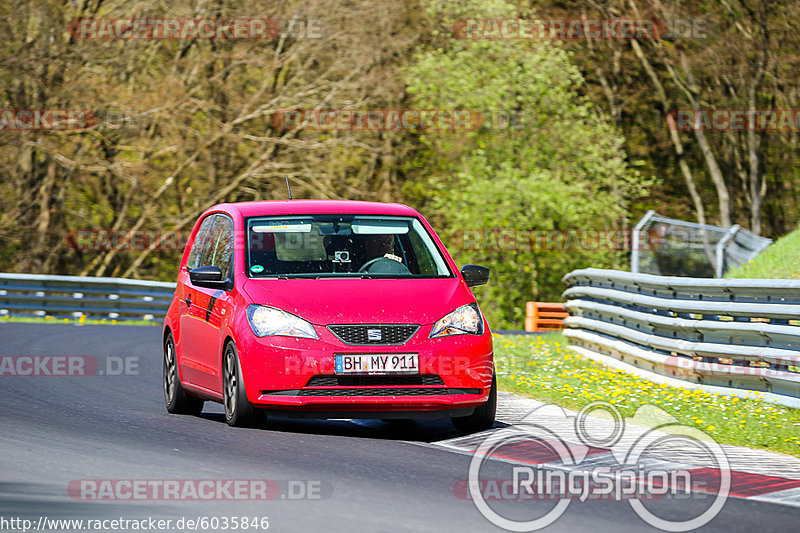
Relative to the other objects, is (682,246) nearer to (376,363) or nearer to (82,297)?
(82,297)

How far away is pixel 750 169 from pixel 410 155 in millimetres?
12154

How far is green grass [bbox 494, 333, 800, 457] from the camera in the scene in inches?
396

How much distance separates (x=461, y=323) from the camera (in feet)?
32.1

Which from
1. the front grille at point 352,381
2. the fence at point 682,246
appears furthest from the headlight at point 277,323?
the fence at point 682,246

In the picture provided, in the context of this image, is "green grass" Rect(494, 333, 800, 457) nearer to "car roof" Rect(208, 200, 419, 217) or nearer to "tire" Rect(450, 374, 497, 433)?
"tire" Rect(450, 374, 497, 433)

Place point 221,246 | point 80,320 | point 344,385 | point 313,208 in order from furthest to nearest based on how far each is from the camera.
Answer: point 80,320 < point 221,246 < point 313,208 < point 344,385

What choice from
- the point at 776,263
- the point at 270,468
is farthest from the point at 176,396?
the point at 776,263

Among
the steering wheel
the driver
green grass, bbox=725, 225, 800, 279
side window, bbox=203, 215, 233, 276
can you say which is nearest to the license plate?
the steering wheel

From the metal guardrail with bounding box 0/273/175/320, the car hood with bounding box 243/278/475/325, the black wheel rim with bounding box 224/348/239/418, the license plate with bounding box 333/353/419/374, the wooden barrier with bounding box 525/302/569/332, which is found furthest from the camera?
the wooden barrier with bounding box 525/302/569/332

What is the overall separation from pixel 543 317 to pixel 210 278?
23.9 meters

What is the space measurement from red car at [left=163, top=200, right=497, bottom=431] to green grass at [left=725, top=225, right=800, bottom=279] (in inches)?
383

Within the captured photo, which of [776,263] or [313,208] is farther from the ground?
[313,208]

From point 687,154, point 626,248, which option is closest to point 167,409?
point 626,248

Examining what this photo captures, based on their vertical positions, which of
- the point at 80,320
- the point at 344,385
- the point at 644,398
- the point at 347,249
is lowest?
the point at 80,320
